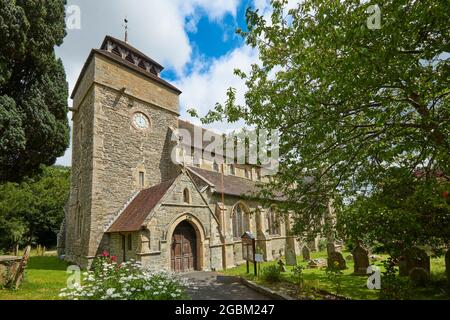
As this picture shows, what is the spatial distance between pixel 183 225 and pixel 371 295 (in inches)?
390

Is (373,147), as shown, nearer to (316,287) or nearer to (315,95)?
(315,95)

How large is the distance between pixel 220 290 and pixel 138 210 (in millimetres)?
7076

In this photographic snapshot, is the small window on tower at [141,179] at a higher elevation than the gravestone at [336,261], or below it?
higher

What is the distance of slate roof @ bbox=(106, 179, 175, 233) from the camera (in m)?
13.7

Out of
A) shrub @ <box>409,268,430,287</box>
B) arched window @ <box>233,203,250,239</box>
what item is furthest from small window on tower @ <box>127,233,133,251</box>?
shrub @ <box>409,268,430,287</box>

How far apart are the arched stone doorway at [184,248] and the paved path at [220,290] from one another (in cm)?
182

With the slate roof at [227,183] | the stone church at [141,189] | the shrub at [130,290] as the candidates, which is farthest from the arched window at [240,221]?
the shrub at [130,290]

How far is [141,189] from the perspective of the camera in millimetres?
18344

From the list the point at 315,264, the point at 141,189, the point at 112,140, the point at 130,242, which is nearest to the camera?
the point at 130,242

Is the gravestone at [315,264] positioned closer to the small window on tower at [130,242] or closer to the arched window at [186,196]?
the arched window at [186,196]

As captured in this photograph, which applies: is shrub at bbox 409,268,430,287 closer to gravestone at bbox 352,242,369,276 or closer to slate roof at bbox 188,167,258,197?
gravestone at bbox 352,242,369,276

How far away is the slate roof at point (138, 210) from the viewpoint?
13.7 m

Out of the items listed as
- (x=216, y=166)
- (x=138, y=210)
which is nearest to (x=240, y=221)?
(x=216, y=166)

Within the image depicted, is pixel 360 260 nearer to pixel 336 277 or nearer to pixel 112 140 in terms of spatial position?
pixel 336 277
